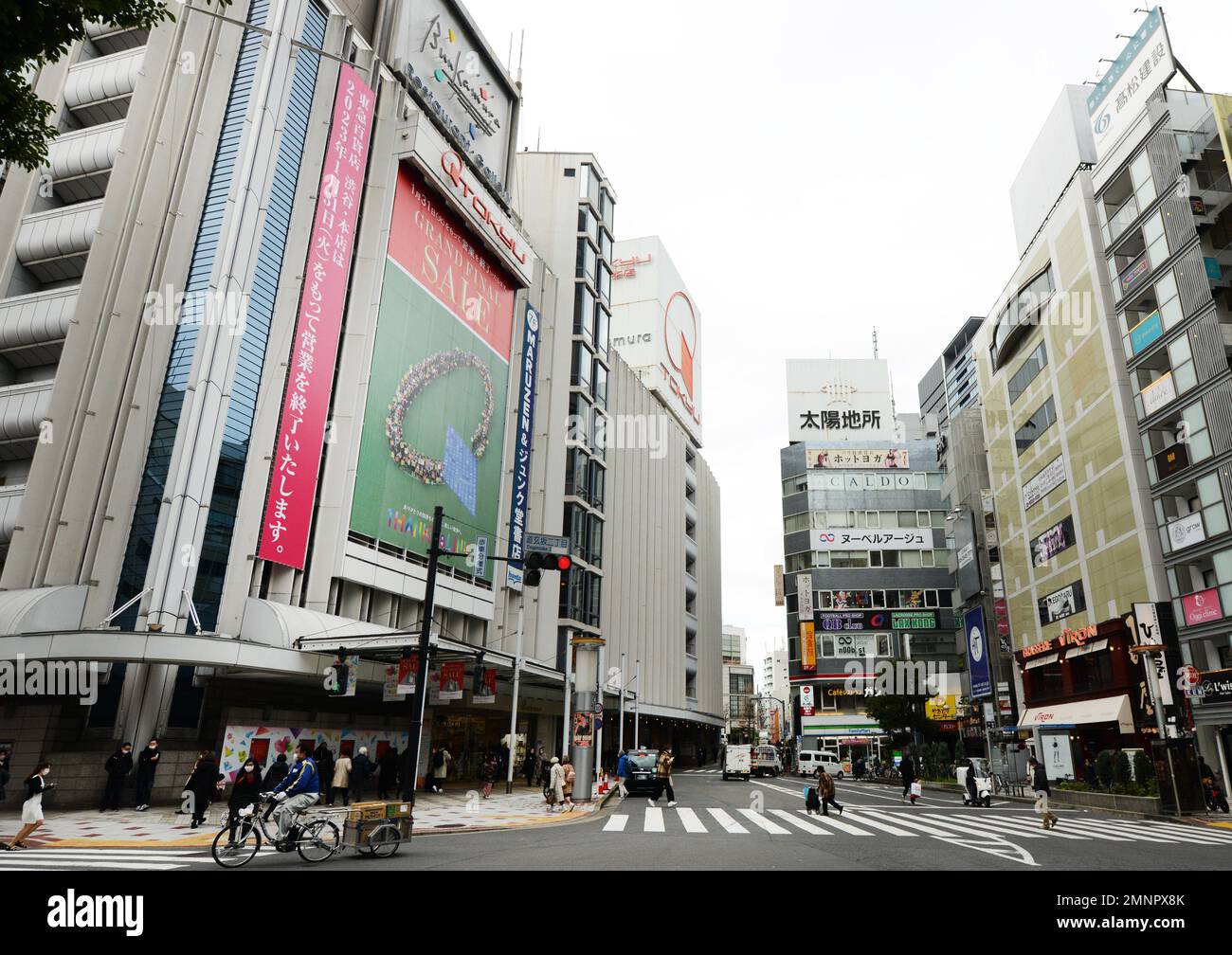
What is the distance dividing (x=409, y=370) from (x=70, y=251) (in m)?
12.7

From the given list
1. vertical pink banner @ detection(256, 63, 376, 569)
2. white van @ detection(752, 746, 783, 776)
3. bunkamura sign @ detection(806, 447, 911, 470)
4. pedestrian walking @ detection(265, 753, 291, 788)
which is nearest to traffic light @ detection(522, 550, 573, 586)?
pedestrian walking @ detection(265, 753, 291, 788)

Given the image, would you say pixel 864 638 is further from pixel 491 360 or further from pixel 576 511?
pixel 491 360

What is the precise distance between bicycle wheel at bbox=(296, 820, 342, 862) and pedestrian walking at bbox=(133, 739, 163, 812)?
34.0 ft

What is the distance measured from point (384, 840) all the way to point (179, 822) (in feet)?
27.0

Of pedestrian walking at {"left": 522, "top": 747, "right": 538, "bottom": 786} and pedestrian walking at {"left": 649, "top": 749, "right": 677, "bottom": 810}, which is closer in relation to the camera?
pedestrian walking at {"left": 649, "top": 749, "right": 677, "bottom": 810}

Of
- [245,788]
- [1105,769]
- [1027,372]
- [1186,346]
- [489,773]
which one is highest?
[1027,372]

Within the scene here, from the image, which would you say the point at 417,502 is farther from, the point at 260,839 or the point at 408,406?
the point at 260,839

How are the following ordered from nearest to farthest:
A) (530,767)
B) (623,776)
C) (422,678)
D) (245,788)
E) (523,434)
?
1. (245,788)
2. (422,678)
3. (623,776)
4. (530,767)
5. (523,434)

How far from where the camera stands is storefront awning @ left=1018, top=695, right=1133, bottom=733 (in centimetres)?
3322

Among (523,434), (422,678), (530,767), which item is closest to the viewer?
(422,678)

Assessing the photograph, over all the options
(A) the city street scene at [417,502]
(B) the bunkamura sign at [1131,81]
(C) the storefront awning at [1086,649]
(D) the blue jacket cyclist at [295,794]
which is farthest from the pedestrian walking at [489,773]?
(B) the bunkamura sign at [1131,81]

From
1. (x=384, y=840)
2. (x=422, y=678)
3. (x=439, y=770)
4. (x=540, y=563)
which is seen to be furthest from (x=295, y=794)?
(x=439, y=770)

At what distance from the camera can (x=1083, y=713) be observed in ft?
118

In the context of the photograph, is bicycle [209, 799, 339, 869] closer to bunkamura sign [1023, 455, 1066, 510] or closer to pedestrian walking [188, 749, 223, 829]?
pedestrian walking [188, 749, 223, 829]
